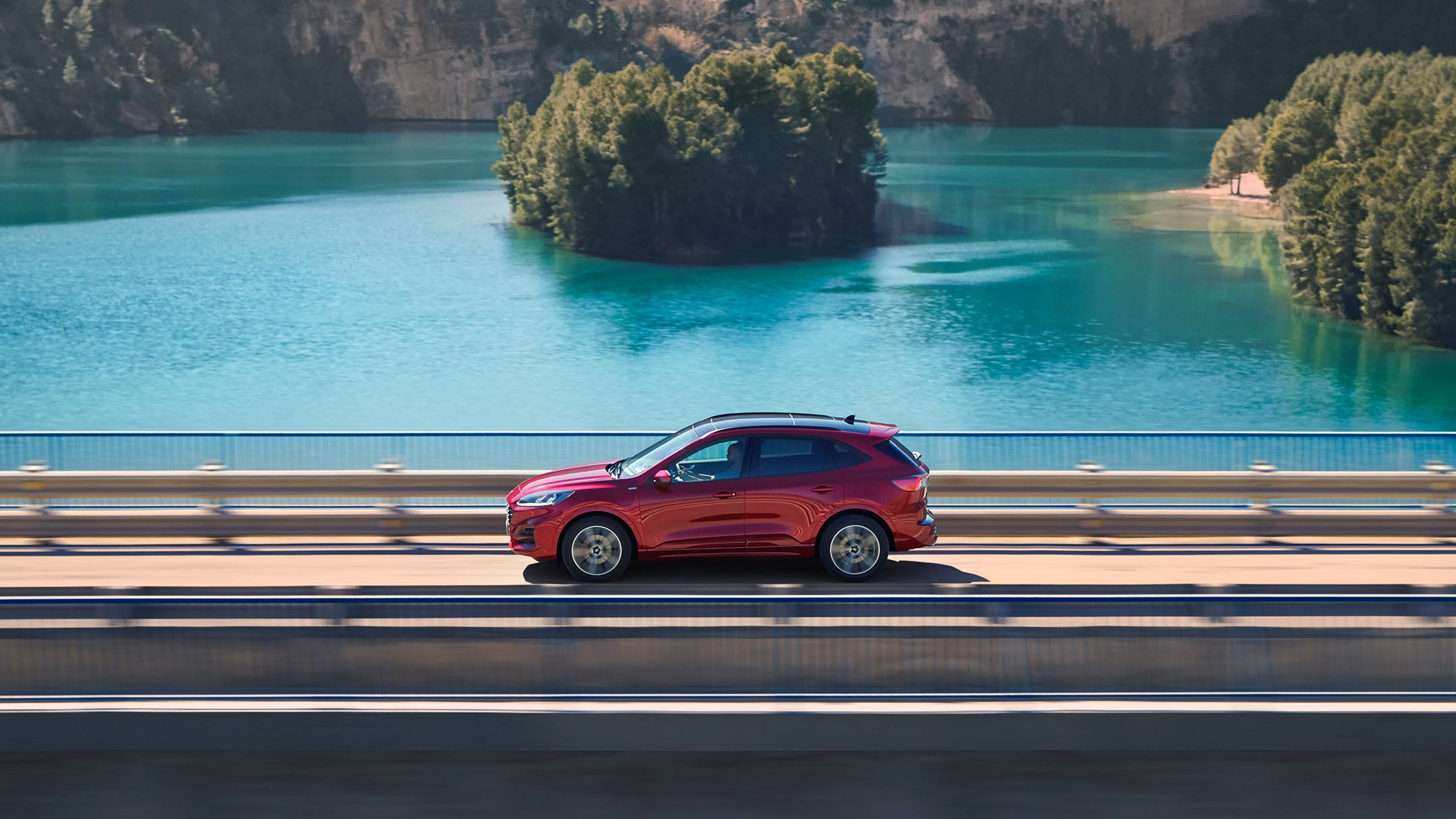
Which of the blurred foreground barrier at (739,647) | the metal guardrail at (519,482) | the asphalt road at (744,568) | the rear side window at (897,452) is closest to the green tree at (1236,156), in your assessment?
the metal guardrail at (519,482)

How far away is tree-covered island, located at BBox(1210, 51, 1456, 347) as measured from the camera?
188ft

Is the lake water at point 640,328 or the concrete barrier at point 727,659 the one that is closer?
the concrete barrier at point 727,659

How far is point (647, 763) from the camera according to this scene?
28.0ft

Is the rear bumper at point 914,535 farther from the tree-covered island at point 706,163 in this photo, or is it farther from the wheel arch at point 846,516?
the tree-covered island at point 706,163

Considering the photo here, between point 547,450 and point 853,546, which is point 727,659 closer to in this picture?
point 853,546

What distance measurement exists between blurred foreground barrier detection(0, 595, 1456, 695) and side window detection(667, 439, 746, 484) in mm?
3802

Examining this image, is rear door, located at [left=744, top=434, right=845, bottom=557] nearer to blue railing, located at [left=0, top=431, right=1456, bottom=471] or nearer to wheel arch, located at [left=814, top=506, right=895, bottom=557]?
wheel arch, located at [left=814, top=506, right=895, bottom=557]

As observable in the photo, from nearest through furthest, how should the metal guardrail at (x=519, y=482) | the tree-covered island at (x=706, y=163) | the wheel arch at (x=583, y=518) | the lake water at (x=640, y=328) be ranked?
the wheel arch at (x=583, y=518)
the metal guardrail at (x=519, y=482)
the lake water at (x=640, y=328)
the tree-covered island at (x=706, y=163)

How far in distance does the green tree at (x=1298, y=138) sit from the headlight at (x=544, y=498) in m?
85.4

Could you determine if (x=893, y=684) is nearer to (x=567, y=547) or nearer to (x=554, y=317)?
(x=567, y=547)

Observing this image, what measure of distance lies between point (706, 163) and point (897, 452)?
69.0 meters

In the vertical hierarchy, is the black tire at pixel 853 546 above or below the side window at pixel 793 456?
below

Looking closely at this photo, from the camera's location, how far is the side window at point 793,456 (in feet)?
41.1

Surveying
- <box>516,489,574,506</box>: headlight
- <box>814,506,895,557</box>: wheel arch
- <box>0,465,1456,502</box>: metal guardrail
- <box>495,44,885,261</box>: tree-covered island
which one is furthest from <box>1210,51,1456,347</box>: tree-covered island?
<box>516,489,574,506</box>: headlight
